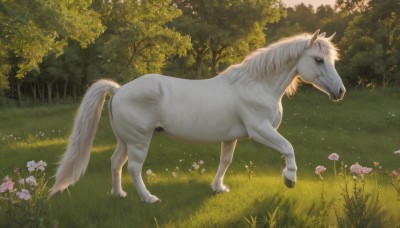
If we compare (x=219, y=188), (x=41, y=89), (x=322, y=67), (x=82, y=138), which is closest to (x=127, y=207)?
(x=82, y=138)

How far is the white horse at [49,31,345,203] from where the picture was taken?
588 cm

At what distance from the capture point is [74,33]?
14.8m

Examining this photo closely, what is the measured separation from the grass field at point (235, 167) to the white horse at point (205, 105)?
617mm

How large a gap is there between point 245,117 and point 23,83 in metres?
50.3

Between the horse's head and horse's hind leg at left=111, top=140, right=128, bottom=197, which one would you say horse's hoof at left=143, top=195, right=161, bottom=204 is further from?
the horse's head

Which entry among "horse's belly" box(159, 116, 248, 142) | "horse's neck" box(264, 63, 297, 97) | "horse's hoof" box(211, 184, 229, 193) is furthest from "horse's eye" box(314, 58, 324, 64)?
"horse's hoof" box(211, 184, 229, 193)

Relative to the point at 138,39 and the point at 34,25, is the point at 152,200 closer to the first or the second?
the point at 34,25

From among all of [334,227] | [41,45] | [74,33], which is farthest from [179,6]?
[334,227]

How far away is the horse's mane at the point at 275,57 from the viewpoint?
234 inches

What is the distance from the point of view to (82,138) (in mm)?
6109

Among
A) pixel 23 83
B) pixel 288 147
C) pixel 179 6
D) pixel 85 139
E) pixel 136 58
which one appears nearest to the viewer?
pixel 288 147

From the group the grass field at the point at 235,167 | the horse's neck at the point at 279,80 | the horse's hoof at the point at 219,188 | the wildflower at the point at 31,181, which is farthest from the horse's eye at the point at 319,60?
the wildflower at the point at 31,181

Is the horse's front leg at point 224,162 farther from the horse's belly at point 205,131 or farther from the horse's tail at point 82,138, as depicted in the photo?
the horse's tail at point 82,138

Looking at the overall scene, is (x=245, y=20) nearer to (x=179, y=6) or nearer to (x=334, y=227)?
(x=179, y=6)
